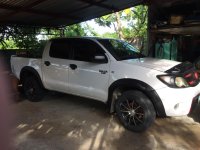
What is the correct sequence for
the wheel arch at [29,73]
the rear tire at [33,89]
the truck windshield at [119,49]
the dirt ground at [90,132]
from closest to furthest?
the dirt ground at [90,132] → the truck windshield at [119,49] → the wheel arch at [29,73] → the rear tire at [33,89]

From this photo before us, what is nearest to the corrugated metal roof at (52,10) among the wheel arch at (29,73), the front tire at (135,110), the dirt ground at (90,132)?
the wheel arch at (29,73)

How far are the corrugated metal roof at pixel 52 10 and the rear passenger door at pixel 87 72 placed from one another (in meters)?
2.12

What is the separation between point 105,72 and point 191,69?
1704 millimetres

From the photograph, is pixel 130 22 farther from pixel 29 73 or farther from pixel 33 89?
pixel 33 89

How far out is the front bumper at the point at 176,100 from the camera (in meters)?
4.12

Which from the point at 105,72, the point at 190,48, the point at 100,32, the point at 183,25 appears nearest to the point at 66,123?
the point at 105,72

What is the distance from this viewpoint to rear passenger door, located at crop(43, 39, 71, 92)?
18.8 ft

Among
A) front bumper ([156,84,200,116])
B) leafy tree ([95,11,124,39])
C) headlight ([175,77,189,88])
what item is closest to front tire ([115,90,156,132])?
front bumper ([156,84,200,116])

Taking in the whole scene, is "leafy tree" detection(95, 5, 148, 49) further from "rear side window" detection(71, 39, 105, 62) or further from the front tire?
the front tire

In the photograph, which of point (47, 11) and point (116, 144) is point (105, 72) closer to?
point (116, 144)

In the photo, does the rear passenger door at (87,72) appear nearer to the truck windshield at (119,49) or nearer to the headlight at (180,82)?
the truck windshield at (119,49)

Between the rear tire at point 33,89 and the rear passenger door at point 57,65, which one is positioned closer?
the rear passenger door at point 57,65

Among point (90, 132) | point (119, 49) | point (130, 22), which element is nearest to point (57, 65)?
point (119, 49)

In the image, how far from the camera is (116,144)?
13.5 ft
